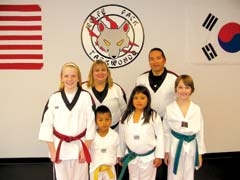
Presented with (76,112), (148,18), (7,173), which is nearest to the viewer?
(76,112)

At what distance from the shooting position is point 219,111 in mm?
4488

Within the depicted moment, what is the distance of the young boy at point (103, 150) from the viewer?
304cm

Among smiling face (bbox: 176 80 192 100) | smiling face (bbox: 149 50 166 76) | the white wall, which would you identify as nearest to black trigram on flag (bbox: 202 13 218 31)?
the white wall

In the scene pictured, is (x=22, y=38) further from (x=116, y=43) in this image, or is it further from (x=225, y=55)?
(x=225, y=55)

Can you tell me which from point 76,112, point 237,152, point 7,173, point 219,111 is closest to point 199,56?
point 219,111

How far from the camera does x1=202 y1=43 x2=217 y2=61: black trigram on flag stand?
435 centimetres

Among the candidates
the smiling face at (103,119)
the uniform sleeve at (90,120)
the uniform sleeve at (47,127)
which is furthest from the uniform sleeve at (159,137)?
the uniform sleeve at (47,127)

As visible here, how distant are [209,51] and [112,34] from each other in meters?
1.23

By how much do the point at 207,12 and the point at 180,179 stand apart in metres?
2.19

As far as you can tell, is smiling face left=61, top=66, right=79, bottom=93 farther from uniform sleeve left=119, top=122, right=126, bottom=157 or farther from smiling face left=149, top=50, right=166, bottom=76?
smiling face left=149, top=50, right=166, bottom=76

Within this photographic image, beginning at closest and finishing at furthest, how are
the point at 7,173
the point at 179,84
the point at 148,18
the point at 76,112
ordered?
the point at 76,112
the point at 179,84
the point at 7,173
the point at 148,18

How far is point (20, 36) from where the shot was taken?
13.9 ft

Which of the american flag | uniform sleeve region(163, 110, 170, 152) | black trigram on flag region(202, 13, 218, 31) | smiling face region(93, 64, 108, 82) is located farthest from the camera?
black trigram on flag region(202, 13, 218, 31)

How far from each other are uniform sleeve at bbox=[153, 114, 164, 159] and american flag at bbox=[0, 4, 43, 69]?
187cm
